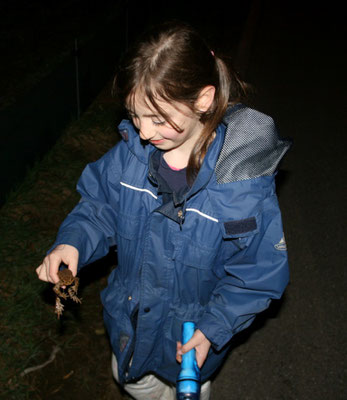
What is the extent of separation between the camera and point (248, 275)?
1.93 m

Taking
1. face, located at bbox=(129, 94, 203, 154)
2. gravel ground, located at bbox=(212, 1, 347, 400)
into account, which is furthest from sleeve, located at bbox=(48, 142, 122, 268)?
gravel ground, located at bbox=(212, 1, 347, 400)

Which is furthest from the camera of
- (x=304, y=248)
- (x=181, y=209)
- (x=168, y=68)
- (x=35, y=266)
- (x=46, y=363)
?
(x=304, y=248)

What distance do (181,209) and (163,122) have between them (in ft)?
1.28

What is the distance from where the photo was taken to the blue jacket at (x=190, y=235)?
1863 millimetres

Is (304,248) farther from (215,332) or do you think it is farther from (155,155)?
(155,155)

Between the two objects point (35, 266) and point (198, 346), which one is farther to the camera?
point (35, 266)

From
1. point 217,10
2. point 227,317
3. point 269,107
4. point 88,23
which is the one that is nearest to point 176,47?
point 227,317

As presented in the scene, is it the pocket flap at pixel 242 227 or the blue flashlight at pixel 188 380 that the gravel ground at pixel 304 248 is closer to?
the blue flashlight at pixel 188 380

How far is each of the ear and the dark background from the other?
0.96 ft

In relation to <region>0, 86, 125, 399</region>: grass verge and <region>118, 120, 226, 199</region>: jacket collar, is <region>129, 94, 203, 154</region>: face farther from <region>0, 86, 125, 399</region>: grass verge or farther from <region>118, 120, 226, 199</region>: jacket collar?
<region>0, 86, 125, 399</region>: grass verge

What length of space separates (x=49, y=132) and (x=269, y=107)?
3.31m

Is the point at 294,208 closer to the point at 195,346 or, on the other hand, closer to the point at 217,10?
the point at 195,346

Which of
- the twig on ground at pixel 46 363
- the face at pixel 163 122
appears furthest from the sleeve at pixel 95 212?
the twig on ground at pixel 46 363

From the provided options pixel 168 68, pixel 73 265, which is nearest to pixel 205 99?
pixel 168 68
